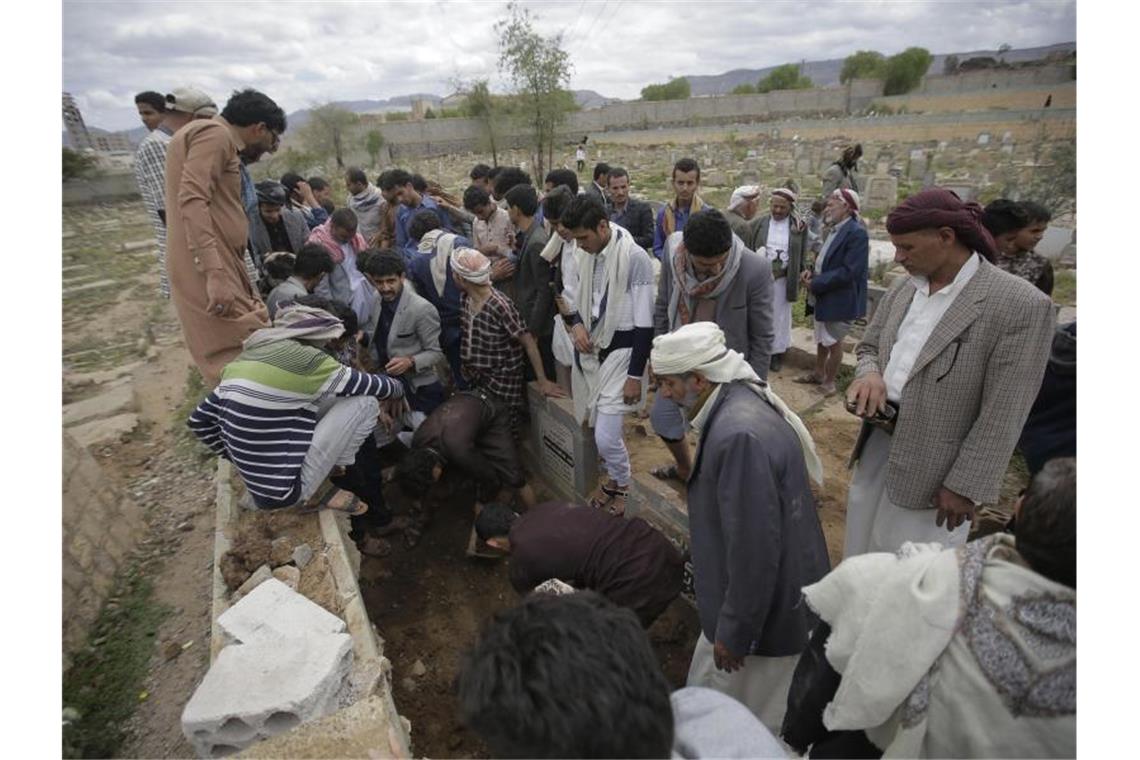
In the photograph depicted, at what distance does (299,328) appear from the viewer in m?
2.83

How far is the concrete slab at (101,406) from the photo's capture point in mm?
5789

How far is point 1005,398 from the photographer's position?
6.56 ft

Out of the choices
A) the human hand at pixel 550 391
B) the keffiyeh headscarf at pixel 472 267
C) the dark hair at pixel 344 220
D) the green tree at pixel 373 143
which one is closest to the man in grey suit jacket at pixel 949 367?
the human hand at pixel 550 391

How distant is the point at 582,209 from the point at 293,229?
3323mm

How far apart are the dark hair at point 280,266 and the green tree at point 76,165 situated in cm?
2413

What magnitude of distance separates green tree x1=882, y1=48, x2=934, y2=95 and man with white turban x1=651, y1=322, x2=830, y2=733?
213ft

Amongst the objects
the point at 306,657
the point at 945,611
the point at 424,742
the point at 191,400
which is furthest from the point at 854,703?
the point at 191,400

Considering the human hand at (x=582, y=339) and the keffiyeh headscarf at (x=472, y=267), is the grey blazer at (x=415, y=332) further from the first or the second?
the human hand at (x=582, y=339)

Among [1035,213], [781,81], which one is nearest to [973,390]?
[1035,213]

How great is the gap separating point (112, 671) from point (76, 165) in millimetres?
27101

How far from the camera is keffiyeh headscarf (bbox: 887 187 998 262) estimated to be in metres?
2.00

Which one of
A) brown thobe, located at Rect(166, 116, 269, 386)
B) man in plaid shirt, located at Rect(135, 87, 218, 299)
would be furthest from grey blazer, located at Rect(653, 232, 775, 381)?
man in plaid shirt, located at Rect(135, 87, 218, 299)

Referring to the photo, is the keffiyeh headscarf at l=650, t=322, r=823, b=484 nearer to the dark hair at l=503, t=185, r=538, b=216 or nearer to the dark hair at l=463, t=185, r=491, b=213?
the dark hair at l=503, t=185, r=538, b=216

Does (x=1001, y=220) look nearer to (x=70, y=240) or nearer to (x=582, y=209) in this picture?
(x=582, y=209)
